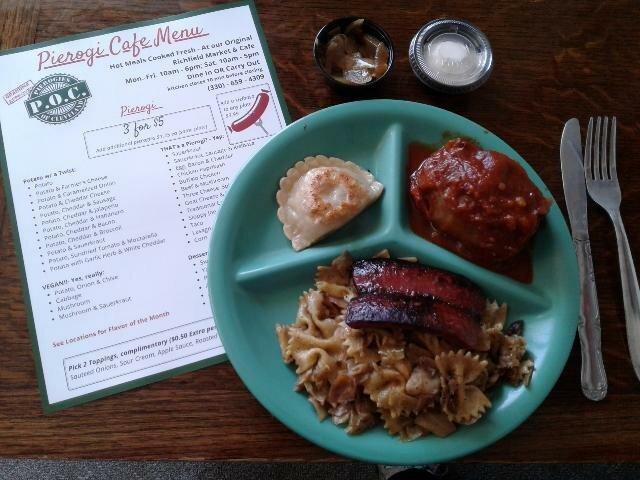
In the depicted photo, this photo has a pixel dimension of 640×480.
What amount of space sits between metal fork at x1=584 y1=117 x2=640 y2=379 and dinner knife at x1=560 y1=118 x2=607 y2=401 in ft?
0.16

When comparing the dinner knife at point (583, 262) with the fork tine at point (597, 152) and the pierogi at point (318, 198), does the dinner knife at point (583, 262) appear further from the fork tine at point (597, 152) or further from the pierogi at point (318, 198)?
the pierogi at point (318, 198)

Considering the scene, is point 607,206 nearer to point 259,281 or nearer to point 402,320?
point 402,320

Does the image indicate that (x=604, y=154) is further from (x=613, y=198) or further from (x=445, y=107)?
(x=445, y=107)

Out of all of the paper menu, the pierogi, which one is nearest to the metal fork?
the pierogi

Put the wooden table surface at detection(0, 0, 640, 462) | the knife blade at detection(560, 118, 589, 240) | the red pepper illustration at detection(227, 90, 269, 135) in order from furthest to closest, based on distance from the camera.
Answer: the red pepper illustration at detection(227, 90, 269, 135) → the knife blade at detection(560, 118, 589, 240) → the wooden table surface at detection(0, 0, 640, 462)

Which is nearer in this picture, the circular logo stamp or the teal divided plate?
the teal divided plate

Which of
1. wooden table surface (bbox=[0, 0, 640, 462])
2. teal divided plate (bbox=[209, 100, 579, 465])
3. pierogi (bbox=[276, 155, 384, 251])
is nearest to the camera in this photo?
teal divided plate (bbox=[209, 100, 579, 465])

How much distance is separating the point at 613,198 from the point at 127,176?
2097mm

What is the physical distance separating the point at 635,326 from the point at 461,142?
1024 mm

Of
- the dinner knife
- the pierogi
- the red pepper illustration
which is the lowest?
the dinner knife

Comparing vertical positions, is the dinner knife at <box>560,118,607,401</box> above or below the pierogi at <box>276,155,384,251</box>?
below

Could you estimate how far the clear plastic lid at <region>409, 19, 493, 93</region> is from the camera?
2.34m

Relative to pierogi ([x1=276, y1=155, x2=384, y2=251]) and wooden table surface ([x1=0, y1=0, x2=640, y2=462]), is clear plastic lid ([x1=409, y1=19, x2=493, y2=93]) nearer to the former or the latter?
wooden table surface ([x1=0, y1=0, x2=640, y2=462])

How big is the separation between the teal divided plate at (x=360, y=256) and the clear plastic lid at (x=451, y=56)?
8.2 inches
